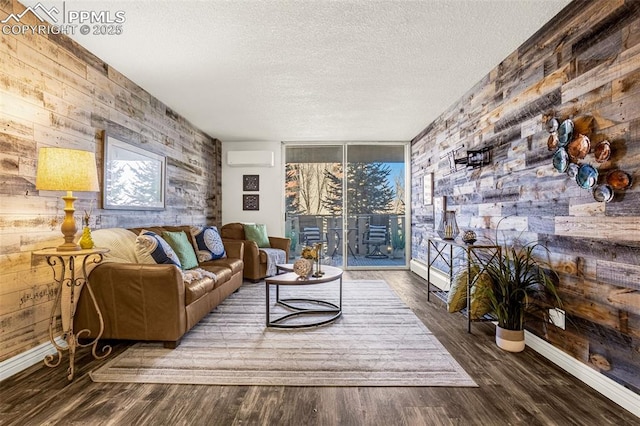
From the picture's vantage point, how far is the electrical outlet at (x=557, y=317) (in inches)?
92.0

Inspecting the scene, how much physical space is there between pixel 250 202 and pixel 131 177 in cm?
288

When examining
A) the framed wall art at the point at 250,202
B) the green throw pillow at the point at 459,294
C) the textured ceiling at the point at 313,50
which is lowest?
the green throw pillow at the point at 459,294

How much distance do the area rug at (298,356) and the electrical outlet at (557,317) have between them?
0.79 meters

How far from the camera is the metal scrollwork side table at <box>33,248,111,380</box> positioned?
219 cm

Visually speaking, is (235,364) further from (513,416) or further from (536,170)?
(536,170)

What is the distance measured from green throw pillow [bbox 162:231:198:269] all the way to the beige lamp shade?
136 cm

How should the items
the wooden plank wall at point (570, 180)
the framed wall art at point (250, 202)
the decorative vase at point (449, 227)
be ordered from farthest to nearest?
1. the framed wall art at point (250, 202)
2. the decorative vase at point (449, 227)
3. the wooden plank wall at point (570, 180)

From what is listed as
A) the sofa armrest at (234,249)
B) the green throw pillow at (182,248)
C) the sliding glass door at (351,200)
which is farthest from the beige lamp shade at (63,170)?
the sliding glass door at (351,200)

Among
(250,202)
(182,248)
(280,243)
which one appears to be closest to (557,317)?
(182,248)

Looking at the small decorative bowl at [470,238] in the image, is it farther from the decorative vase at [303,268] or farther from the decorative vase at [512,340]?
the decorative vase at [303,268]

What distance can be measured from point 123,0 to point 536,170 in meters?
3.25

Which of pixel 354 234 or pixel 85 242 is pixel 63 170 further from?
pixel 354 234

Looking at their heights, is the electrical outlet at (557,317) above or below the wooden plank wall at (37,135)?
below

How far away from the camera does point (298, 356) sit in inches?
98.0
